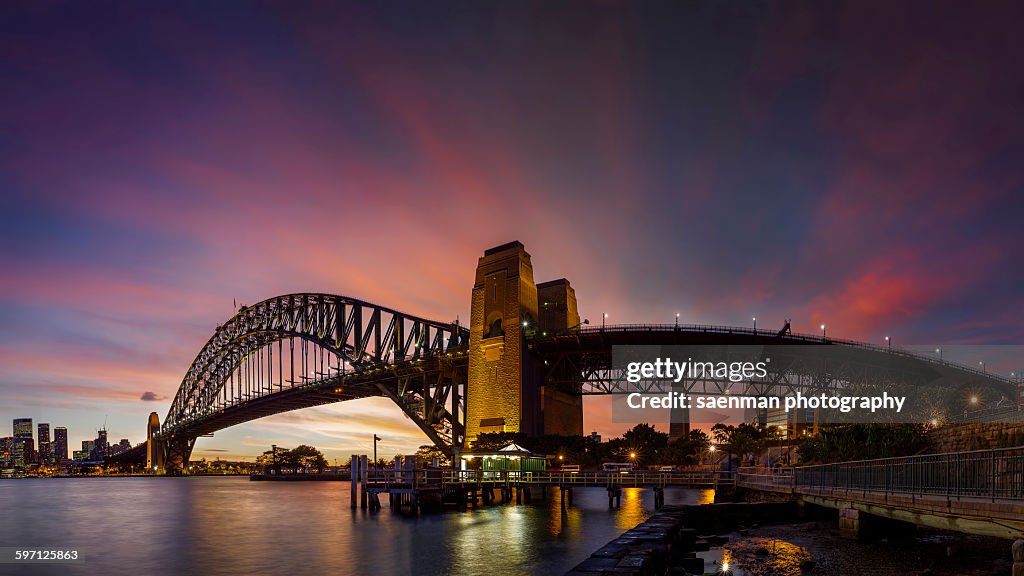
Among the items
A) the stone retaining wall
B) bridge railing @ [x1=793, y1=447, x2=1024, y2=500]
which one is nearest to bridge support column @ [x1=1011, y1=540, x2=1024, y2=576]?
bridge railing @ [x1=793, y1=447, x2=1024, y2=500]

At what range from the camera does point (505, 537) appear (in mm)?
36156

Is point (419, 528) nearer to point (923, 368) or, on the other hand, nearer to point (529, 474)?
point (529, 474)

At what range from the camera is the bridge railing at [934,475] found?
16906mm

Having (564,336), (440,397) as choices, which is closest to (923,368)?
(564,336)

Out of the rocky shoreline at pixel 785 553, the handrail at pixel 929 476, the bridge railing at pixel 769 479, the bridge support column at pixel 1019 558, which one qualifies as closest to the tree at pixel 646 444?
the bridge railing at pixel 769 479

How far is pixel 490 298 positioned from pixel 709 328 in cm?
2676

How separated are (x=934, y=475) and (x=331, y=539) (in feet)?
97.5

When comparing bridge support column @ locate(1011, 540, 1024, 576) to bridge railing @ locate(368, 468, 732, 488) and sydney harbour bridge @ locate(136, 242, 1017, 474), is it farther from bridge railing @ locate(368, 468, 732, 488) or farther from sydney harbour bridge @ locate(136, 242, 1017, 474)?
sydney harbour bridge @ locate(136, 242, 1017, 474)

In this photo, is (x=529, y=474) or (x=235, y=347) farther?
(x=235, y=347)

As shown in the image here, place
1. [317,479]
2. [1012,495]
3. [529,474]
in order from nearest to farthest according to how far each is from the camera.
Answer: [1012,495]
[529,474]
[317,479]

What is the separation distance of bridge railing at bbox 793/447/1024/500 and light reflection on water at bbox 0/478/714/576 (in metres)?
11.1

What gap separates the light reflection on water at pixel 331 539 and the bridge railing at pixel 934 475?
1106 centimetres

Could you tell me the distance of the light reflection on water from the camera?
3056 centimetres

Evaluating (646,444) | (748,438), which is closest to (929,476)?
(646,444)
